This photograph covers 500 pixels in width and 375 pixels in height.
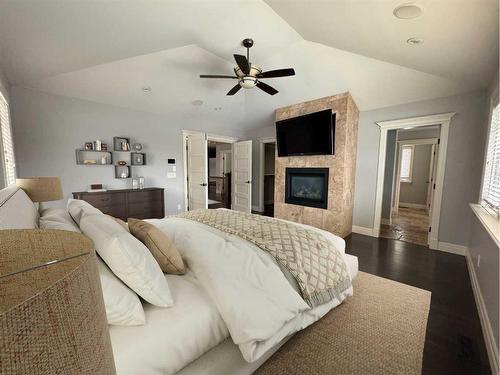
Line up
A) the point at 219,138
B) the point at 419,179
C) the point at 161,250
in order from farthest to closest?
the point at 419,179 → the point at 219,138 → the point at 161,250

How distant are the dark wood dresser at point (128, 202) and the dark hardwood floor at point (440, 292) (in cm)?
360

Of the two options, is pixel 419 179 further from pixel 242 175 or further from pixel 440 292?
pixel 440 292

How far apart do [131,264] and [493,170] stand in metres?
3.63

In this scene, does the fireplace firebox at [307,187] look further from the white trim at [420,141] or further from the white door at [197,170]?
the white trim at [420,141]

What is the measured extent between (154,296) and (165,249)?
34 centimetres

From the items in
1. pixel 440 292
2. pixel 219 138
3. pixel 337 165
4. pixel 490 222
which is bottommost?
pixel 440 292

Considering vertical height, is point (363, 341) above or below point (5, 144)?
below

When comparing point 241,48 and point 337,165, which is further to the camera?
point 337,165

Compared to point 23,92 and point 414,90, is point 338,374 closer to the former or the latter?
point 414,90

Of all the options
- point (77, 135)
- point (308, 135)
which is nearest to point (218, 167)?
point (308, 135)

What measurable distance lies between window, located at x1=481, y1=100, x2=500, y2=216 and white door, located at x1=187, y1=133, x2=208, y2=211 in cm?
451

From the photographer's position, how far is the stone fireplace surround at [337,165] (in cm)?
391

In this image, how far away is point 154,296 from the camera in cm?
112

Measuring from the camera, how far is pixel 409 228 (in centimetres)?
480
